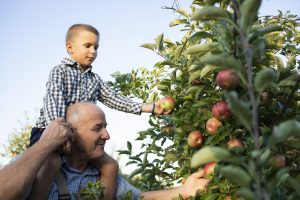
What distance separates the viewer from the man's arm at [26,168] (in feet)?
6.88

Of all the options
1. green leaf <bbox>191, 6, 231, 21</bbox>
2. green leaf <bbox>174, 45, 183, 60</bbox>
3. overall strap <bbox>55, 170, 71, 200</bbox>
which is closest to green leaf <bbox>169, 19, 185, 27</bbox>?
green leaf <bbox>174, 45, 183, 60</bbox>

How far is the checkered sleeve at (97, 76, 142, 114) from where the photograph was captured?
9.86ft

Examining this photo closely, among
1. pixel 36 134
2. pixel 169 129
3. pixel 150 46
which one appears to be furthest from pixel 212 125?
pixel 36 134

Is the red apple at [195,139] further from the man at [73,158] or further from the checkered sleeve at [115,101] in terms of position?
the checkered sleeve at [115,101]

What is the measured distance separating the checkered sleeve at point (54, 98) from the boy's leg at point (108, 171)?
1.30 feet

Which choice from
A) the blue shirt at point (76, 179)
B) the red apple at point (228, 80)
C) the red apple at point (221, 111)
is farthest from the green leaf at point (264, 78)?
the blue shirt at point (76, 179)

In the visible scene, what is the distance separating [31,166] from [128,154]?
76 cm

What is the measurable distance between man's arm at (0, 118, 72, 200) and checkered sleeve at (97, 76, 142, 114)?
30.9 inches

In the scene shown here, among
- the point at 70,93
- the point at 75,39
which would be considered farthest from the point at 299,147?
the point at 75,39

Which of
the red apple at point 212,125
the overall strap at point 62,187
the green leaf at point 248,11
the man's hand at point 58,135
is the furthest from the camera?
the overall strap at point 62,187

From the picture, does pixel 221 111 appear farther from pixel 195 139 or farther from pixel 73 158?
pixel 73 158

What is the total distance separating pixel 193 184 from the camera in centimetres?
212

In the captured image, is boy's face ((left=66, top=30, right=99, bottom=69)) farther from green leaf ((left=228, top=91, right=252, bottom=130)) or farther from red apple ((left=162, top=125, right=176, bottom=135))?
green leaf ((left=228, top=91, right=252, bottom=130))

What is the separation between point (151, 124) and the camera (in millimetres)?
2803
